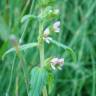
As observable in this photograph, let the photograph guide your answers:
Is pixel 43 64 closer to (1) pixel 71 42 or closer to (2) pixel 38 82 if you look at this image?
(2) pixel 38 82

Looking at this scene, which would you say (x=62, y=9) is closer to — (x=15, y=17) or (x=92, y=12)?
(x=92, y=12)

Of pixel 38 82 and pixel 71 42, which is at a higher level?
pixel 71 42

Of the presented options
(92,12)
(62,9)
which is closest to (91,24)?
(92,12)

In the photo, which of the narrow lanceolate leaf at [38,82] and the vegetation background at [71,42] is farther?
the vegetation background at [71,42]

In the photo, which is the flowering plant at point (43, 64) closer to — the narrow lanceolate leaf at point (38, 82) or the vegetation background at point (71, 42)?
the narrow lanceolate leaf at point (38, 82)

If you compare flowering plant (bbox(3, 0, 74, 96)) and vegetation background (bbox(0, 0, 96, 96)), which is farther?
vegetation background (bbox(0, 0, 96, 96))

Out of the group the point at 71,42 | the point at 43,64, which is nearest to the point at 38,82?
the point at 43,64

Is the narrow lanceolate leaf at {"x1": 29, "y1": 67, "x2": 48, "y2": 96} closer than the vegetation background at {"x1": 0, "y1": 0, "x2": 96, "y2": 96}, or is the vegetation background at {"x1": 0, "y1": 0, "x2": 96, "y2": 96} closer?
the narrow lanceolate leaf at {"x1": 29, "y1": 67, "x2": 48, "y2": 96}

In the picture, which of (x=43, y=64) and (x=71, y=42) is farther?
(x=71, y=42)

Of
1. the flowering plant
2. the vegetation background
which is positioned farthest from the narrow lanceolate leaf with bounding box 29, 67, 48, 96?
the vegetation background

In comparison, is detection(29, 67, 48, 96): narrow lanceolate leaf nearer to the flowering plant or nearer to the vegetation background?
the flowering plant

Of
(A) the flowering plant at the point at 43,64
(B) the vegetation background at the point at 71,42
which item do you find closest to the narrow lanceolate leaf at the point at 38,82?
(A) the flowering plant at the point at 43,64
